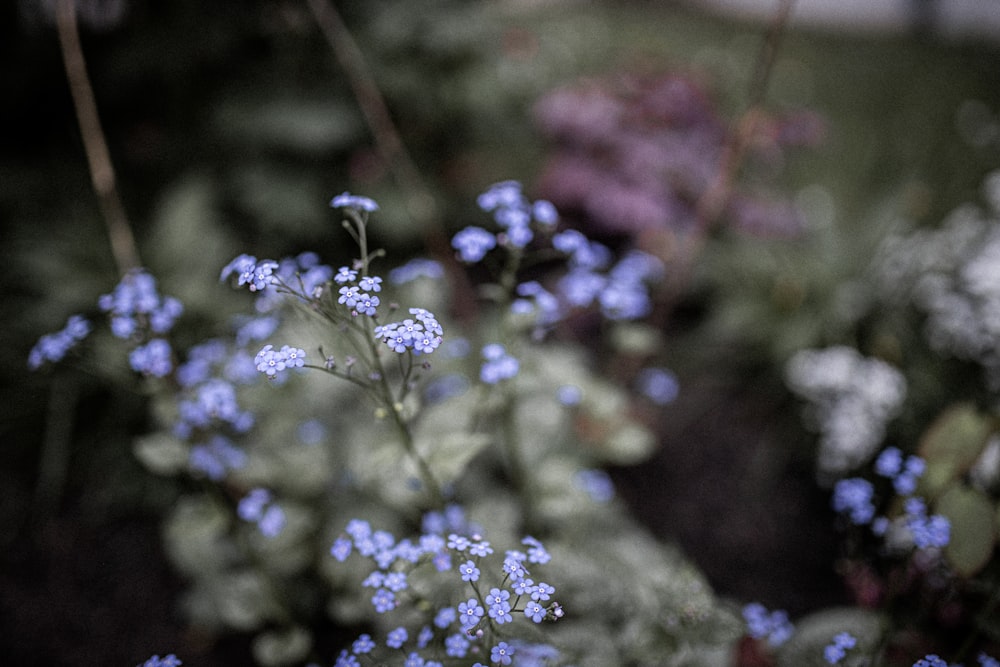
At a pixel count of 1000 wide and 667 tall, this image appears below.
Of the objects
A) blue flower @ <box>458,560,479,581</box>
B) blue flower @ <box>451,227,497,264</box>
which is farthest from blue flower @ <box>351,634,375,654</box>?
blue flower @ <box>451,227,497,264</box>

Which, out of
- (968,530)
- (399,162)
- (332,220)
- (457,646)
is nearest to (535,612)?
(457,646)

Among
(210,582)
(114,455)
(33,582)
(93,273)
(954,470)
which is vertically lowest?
(954,470)

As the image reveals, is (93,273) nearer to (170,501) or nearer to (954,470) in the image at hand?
(170,501)

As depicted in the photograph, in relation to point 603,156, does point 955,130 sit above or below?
above

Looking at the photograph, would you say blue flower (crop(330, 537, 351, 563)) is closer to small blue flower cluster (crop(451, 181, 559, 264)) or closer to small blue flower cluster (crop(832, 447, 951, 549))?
small blue flower cluster (crop(451, 181, 559, 264))

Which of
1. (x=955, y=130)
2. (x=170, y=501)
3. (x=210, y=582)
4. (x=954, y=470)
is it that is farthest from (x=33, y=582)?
(x=955, y=130)

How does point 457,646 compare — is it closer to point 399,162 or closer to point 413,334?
point 413,334

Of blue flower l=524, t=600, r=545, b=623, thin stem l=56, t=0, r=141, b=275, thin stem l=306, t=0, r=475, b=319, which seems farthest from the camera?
thin stem l=306, t=0, r=475, b=319
